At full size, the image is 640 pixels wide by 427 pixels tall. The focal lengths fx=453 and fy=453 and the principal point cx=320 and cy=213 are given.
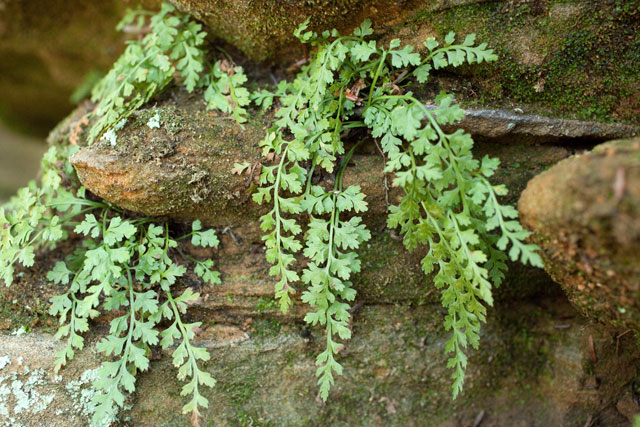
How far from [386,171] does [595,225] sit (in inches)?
41.6

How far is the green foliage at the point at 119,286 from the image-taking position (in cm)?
287

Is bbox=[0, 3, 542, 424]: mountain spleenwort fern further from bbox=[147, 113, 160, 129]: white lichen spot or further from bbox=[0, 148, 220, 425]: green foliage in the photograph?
bbox=[147, 113, 160, 129]: white lichen spot

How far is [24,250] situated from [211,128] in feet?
4.84

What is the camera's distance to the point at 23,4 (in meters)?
4.60

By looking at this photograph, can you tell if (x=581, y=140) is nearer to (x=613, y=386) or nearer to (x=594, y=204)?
(x=594, y=204)

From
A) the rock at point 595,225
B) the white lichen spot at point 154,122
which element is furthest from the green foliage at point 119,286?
the rock at point 595,225

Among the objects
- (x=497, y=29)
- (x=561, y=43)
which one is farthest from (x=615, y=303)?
(x=497, y=29)

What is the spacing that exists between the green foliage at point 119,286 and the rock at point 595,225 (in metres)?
2.09

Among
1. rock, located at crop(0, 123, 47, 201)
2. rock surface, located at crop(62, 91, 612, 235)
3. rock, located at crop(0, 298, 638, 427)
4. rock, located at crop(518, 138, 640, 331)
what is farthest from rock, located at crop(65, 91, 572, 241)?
rock, located at crop(0, 123, 47, 201)

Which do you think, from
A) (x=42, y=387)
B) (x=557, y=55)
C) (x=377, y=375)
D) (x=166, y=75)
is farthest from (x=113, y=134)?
(x=557, y=55)

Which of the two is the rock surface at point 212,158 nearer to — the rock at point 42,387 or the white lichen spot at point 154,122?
the white lichen spot at point 154,122

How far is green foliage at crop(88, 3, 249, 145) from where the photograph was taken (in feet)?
10.5

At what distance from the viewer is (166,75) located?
3264 millimetres

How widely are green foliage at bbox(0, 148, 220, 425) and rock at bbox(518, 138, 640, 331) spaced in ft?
6.87
